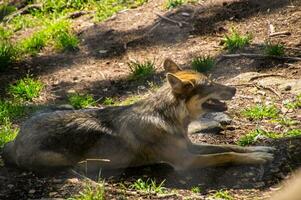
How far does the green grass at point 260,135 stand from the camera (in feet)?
17.1

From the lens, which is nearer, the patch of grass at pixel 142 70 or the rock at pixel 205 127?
the rock at pixel 205 127

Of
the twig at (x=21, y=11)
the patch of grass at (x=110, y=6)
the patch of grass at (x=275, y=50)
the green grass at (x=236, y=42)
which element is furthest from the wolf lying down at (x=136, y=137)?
the twig at (x=21, y=11)

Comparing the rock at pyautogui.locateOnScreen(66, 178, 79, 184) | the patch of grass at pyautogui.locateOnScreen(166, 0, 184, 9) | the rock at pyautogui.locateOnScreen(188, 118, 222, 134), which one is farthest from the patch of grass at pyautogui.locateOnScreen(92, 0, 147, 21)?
the rock at pyautogui.locateOnScreen(66, 178, 79, 184)

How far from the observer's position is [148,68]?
761 cm

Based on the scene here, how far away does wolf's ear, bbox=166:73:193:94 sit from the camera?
4.81 meters

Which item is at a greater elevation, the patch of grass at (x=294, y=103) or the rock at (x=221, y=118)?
the patch of grass at (x=294, y=103)

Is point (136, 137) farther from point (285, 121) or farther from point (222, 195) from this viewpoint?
point (285, 121)

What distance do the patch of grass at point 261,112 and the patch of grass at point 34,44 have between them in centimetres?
490

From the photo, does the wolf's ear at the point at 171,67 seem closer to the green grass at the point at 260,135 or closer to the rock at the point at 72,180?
the green grass at the point at 260,135

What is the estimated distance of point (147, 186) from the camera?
4.48m

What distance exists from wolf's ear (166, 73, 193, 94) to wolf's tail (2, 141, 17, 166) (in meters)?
1.80

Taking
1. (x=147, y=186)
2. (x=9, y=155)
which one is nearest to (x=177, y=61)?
(x=9, y=155)

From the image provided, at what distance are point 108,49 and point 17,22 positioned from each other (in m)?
2.98

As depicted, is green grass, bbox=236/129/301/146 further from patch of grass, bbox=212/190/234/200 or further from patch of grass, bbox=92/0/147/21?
patch of grass, bbox=92/0/147/21
